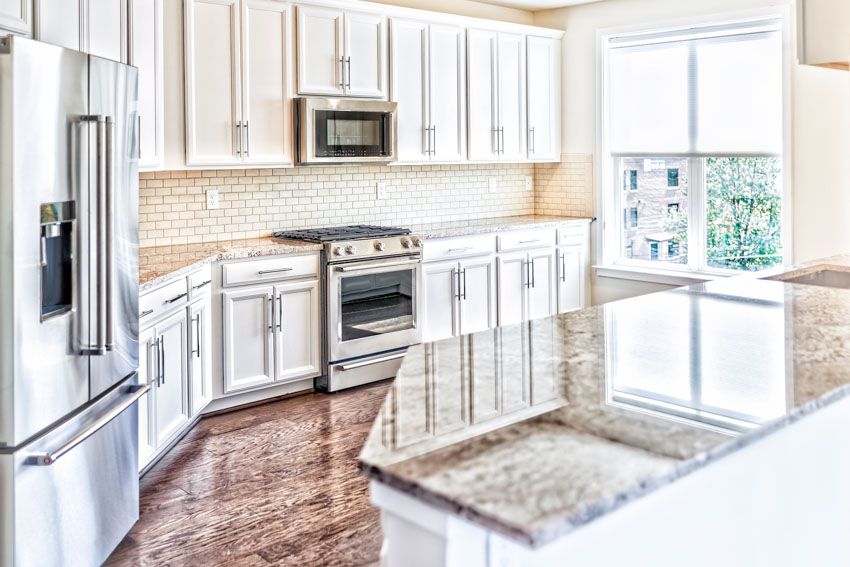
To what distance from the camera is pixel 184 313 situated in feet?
12.1

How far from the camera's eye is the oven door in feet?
14.9

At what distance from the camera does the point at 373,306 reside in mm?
4762

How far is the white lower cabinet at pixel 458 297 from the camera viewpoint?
16.9 ft

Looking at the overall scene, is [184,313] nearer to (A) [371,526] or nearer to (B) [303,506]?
(B) [303,506]

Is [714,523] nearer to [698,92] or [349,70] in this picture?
[349,70]

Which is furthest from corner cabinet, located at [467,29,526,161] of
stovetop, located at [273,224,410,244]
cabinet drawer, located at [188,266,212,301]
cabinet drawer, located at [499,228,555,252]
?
cabinet drawer, located at [188,266,212,301]

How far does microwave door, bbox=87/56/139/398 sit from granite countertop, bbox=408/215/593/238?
249 cm

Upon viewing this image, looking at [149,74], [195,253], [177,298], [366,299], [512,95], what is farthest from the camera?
[512,95]

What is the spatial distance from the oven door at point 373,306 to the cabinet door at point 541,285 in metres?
1.14

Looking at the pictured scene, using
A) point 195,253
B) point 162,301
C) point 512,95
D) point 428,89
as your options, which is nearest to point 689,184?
point 512,95

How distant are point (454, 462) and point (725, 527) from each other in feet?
1.84

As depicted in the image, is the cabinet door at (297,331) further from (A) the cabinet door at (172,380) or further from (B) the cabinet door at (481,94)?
(B) the cabinet door at (481,94)

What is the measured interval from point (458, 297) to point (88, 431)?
3221mm

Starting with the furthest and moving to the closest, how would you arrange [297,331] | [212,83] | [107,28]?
[297,331], [212,83], [107,28]
